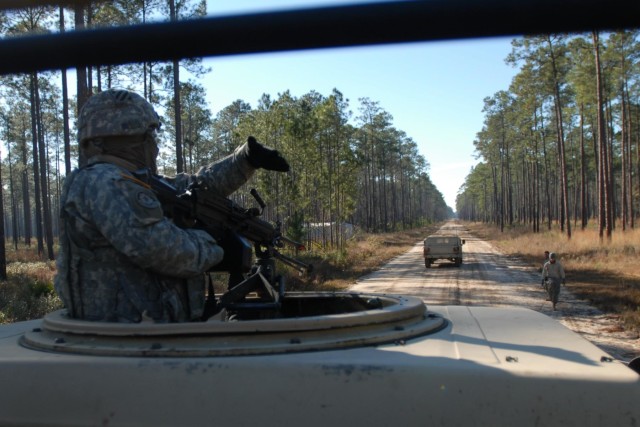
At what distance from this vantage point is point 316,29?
4.66 feet

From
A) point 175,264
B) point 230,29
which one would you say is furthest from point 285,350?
point 230,29

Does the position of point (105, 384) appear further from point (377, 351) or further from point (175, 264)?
point (377, 351)

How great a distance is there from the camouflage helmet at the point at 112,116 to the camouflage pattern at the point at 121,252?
0.77 ft

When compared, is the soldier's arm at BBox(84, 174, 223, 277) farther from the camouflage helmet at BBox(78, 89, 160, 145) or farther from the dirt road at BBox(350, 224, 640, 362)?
the dirt road at BBox(350, 224, 640, 362)

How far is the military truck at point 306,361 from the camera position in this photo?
1385mm

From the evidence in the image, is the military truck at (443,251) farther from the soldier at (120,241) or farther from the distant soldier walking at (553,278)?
the soldier at (120,241)

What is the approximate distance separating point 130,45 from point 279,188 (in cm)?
3322

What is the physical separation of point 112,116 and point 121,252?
2.78 feet

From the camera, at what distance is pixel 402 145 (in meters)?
81.4

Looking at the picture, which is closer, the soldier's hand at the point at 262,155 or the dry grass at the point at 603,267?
the soldier's hand at the point at 262,155

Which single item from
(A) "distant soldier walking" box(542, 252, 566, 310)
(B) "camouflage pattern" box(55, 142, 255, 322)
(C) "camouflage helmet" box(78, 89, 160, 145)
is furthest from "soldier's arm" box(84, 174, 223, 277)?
(A) "distant soldier walking" box(542, 252, 566, 310)

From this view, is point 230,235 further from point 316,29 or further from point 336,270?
point 336,270

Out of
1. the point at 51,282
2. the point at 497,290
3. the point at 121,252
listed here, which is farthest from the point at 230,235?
the point at 497,290

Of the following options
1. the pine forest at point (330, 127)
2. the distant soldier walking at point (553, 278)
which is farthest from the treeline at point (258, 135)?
the distant soldier walking at point (553, 278)
